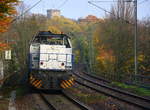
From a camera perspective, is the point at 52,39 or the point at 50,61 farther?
the point at 52,39

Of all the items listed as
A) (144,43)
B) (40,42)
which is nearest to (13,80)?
(40,42)

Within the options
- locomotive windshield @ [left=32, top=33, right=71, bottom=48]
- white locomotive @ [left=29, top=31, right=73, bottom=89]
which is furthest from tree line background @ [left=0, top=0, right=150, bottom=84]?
white locomotive @ [left=29, top=31, right=73, bottom=89]

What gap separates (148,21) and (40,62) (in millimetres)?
26387

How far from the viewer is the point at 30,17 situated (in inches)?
1422

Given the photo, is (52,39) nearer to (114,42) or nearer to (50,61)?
(50,61)

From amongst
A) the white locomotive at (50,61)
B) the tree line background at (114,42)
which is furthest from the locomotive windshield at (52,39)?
the tree line background at (114,42)

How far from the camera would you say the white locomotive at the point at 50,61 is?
15.7m

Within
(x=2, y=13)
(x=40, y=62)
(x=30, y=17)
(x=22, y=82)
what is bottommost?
(x=22, y=82)

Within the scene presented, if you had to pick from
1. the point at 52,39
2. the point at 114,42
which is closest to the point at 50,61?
the point at 52,39

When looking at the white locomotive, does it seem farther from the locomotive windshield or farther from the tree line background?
the tree line background

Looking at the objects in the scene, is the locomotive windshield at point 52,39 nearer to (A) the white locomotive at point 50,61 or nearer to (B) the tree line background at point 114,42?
(A) the white locomotive at point 50,61

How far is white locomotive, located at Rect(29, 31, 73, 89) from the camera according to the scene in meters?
15.7

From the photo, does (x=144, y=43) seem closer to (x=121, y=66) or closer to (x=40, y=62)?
(x=121, y=66)

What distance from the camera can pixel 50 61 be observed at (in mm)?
16656
